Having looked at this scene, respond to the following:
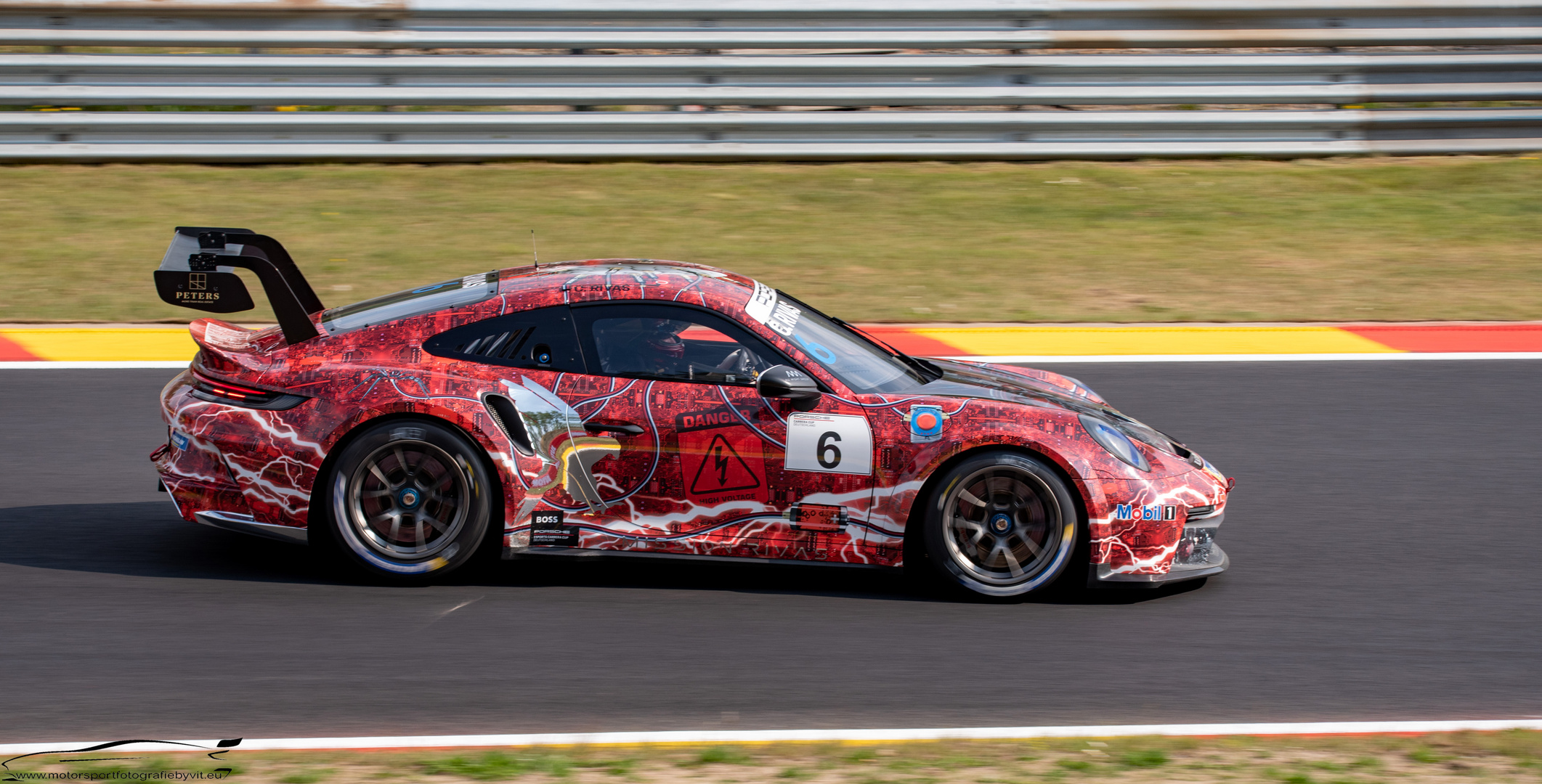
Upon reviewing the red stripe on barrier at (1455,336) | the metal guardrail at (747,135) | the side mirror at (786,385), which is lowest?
the side mirror at (786,385)

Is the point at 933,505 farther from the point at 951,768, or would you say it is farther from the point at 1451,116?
the point at 1451,116

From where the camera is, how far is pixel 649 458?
18.9ft

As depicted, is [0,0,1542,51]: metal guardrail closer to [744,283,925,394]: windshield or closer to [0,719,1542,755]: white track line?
[744,283,925,394]: windshield

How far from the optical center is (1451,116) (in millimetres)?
14781

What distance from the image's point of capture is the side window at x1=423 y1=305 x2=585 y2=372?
5.89 metres

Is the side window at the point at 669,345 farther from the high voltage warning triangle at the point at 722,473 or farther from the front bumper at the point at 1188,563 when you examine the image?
the front bumper at the point at 1188,563

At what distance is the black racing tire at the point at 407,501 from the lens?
19.0ft

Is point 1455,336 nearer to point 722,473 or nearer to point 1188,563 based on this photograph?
point 1188,563

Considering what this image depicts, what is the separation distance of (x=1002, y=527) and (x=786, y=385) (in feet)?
3.21

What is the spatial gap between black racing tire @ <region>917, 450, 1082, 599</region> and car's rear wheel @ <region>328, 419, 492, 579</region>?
5.60ft

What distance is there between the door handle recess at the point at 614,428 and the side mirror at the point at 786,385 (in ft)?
1.57

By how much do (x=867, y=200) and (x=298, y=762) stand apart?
982cm

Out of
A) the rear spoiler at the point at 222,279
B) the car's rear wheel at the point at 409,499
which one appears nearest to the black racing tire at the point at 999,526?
the car's rear wheel at the point at 409,499

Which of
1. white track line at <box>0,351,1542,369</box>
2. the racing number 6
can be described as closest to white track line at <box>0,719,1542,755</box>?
the racing number 6
